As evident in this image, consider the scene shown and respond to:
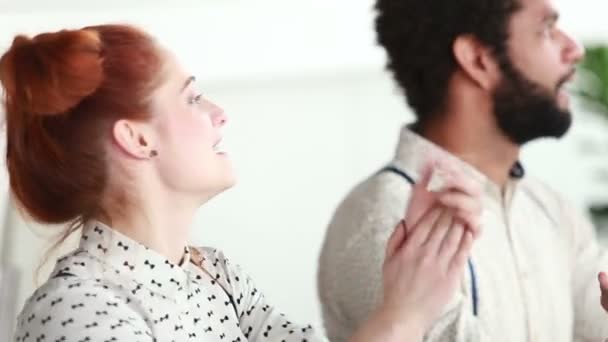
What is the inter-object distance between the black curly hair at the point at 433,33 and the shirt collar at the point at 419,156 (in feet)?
0.17

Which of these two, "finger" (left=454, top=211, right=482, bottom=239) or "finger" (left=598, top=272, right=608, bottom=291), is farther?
"finger" (left=598, top=272, right=608, bottom=291)

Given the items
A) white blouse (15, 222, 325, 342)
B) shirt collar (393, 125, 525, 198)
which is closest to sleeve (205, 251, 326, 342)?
white blouse (15, 222, 325, 342)

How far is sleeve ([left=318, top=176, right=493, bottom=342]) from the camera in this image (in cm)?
141

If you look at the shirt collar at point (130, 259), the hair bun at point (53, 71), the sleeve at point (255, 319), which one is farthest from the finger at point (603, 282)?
the hair bun at point (53, 71)

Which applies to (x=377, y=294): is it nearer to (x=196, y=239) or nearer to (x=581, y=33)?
(x=196, y=239)

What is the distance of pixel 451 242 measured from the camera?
3.99 feet

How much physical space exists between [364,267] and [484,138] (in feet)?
0.83

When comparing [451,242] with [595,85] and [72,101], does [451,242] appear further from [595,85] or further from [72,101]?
[595,85]

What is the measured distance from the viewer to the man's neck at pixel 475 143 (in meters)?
1.54

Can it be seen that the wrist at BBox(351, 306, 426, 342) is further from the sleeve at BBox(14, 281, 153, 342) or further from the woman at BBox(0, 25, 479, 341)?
the sleeve at BBox(14, 281, 153, 342)

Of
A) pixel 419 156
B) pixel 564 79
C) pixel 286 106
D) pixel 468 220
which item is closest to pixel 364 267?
pixel 419 156

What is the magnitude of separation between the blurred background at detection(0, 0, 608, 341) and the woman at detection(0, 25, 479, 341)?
570mm

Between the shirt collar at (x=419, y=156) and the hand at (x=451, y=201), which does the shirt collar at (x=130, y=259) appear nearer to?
the hand at (x=451, y=201)

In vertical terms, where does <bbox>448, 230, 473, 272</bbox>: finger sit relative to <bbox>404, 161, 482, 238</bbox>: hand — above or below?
below
